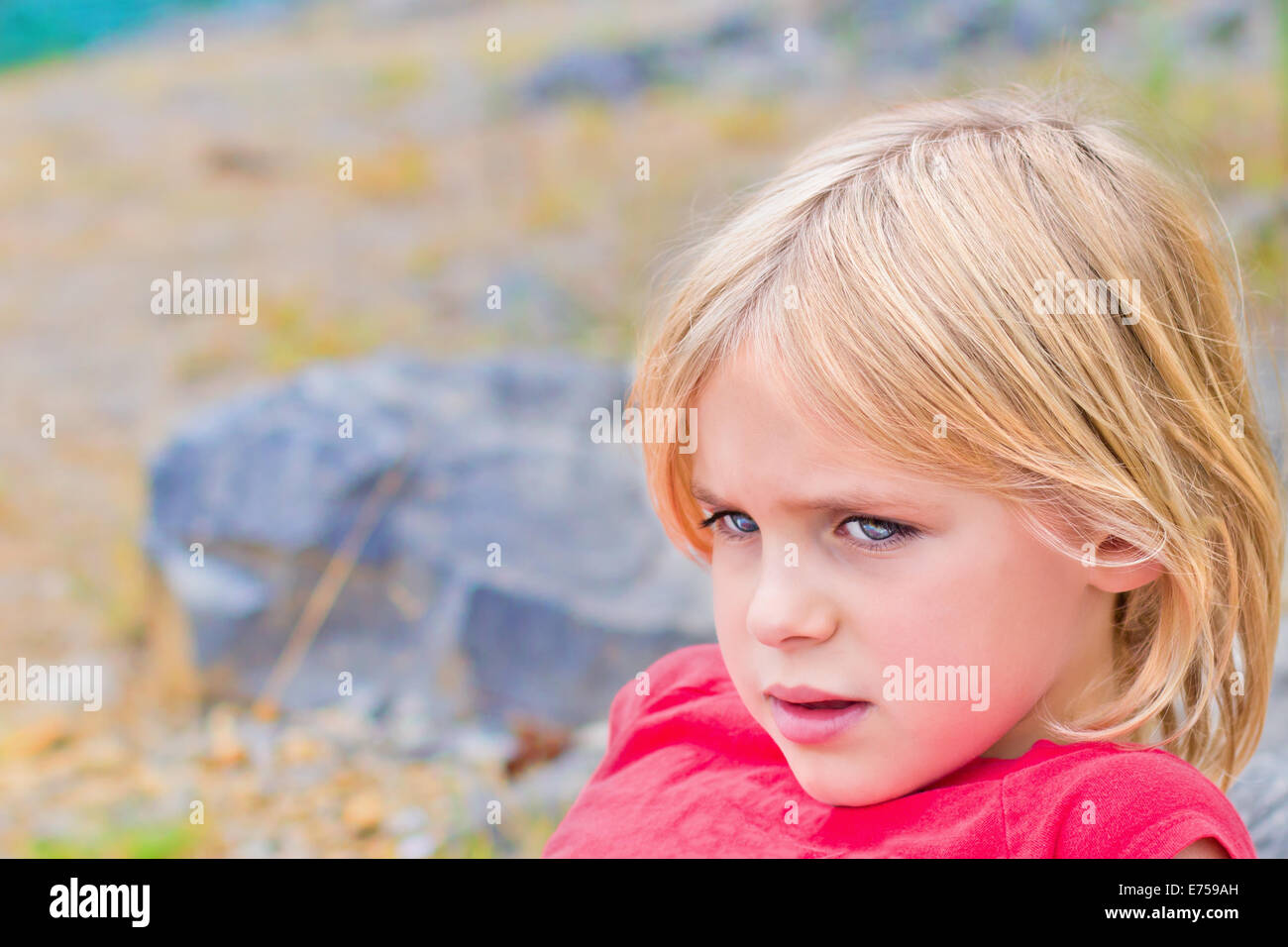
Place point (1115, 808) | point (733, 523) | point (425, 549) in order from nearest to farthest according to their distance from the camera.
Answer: point (1115, 808), point (733, 523), point (425, 549)

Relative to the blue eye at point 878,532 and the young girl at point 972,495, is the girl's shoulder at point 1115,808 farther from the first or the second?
the blue eye at point 878,532

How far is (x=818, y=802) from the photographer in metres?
1.04

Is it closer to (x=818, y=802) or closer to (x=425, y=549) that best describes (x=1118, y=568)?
(x=818, y=802)

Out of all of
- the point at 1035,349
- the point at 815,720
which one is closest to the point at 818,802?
the point at 815,720

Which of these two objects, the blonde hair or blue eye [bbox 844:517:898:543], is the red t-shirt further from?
blue eye [bbox 844:517:898:543]

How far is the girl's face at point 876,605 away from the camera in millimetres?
916

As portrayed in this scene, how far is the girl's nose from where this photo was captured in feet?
3.01

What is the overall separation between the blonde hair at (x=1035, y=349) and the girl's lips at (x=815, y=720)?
178mm

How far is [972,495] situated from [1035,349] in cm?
13

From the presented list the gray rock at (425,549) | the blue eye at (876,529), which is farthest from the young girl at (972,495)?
A: the gray rock at (425,549)

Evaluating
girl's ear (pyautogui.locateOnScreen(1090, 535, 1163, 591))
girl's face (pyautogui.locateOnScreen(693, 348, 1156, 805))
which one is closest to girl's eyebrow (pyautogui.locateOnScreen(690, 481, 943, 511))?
girl's face (pyautogui.locateOnScreen(693, 348, 1156, 805))

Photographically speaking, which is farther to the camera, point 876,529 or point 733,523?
point 733,523
